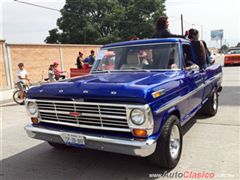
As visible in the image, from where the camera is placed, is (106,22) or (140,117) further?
(106,22)

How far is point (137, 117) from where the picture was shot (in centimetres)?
313

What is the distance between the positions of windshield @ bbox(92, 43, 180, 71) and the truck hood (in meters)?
0.37

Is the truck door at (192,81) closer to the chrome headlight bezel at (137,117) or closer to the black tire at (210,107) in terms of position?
the black tire at (210,107)

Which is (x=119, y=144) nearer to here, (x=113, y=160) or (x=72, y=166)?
(x=113, y=160)

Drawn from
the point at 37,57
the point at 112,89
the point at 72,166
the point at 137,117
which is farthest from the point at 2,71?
the point at 137,117

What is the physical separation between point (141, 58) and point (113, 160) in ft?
6.00

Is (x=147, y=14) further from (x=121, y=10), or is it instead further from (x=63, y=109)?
(x=63, y=109)

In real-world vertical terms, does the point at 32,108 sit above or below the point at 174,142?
above

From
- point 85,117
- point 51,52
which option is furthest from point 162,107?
point 51,52

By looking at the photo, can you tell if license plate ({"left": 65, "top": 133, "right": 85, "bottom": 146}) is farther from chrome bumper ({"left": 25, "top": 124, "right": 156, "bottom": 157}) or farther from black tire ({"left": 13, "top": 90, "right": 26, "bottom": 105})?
black tire ({"left": 13, "top": 90, "right": 26, "bottom": 105})

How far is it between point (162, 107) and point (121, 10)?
39441mm

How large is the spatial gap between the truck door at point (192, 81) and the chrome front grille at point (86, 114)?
1668 mm

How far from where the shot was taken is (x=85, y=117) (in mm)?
3482

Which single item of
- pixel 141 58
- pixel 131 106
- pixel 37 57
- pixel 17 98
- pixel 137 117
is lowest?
pixel 17 98
